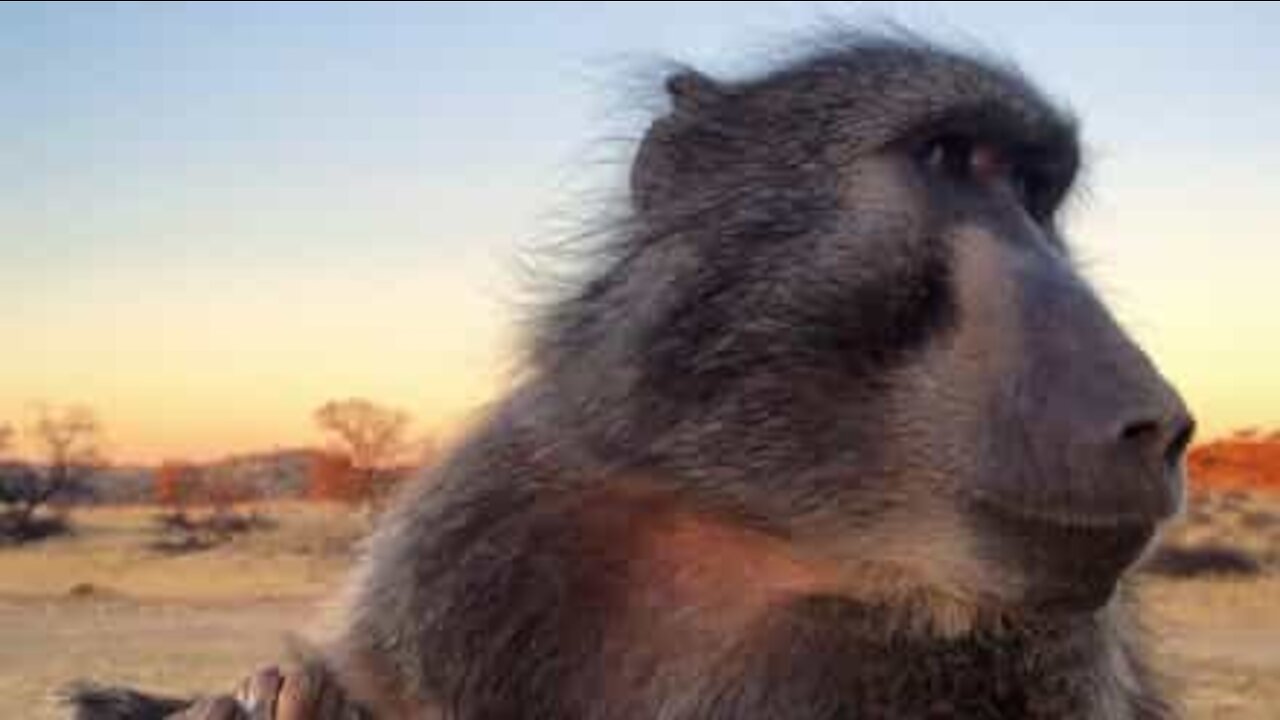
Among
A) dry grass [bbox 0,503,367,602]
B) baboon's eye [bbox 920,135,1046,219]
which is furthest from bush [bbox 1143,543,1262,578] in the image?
baboon's eye [bbox 920,135,1046,219]

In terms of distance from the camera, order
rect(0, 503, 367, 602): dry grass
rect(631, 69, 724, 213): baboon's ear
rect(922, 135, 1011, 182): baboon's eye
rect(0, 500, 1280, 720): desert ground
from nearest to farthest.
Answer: rect(922, 135, 1011, 182): baboon's eye → rect(631, 69, 724, 213): baboon's ear → rect(0, 500, 1280, 720): desert ground → rect(0, 503, 367, 602): dry grass

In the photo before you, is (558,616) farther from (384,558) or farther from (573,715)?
(384,558)

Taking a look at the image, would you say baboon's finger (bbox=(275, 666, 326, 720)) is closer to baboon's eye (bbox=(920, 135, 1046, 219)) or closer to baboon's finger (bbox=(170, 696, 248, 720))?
baboon's finger (bbox=(170, 696, 248, 720))

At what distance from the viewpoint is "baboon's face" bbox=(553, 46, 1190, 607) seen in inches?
119

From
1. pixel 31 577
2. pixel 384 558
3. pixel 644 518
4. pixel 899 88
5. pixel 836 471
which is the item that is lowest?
pixel 31 577

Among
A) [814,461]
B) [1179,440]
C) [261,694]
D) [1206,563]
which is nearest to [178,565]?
[1206,563]

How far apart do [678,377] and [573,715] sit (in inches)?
28.8

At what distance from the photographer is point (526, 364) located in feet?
13.6

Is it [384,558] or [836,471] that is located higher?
[836,471]

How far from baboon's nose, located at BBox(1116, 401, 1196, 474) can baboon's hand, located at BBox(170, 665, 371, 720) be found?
1.86 meters

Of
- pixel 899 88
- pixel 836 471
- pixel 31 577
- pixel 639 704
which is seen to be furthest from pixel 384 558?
pixel 31 577

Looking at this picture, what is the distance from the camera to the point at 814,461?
338 cm

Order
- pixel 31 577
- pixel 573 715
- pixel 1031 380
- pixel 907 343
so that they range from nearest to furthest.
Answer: pixel 1031 380 < pixel 907 343 < pixel 573 715 < pixel 31 577

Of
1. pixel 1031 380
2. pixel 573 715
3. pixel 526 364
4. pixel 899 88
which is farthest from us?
pixel 526 364
